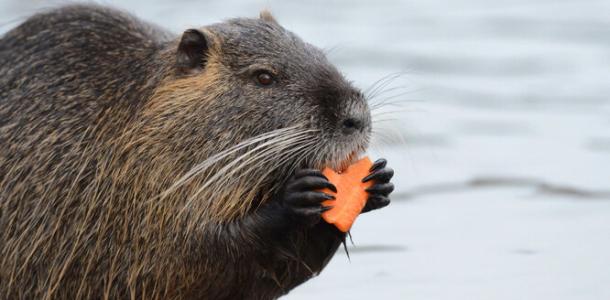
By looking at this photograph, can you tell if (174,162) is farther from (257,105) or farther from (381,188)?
(381,188)

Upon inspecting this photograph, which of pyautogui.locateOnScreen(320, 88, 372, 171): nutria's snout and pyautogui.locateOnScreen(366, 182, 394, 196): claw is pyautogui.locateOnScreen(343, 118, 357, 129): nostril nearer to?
pyautogui.locateOnScreen(320, 88, 372, 171): nutria's snout

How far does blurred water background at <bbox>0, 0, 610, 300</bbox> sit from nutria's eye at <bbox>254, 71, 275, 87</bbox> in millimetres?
483

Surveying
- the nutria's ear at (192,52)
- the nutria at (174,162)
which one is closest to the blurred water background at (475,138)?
the nutria at (174,162)

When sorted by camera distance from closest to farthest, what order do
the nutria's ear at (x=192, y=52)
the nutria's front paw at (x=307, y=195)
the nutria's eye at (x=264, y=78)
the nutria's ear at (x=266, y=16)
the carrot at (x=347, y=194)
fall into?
1. the nutria's front paw at (x=307, y=195)
2. the carrot at (x=347, y=194)
3. the nutria's eye at (x=264, y=78)
4. the nutria's ear at (x=192, y=52)
5. the nutria's ear at (x=266, y=16)

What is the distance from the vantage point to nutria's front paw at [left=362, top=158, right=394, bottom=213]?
6.28 meters

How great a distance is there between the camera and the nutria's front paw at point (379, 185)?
6281mm

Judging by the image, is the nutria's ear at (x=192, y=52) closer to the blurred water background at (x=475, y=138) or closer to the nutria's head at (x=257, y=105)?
the nutria's head at (x=257, y=105)

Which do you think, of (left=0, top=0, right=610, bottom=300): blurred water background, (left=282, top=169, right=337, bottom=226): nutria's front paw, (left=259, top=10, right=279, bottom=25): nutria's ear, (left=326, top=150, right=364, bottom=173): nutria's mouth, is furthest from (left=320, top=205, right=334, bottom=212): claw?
(left=259, top=10, right=279, bottom=25): nutria's ear

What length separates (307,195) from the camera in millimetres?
6082

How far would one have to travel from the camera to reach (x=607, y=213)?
891 cm

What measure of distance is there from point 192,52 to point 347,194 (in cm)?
87

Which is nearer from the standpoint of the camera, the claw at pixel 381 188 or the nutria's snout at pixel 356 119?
the nutria's snout at pixel 356 119

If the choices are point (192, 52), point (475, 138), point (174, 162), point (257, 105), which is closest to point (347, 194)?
point (257, 105)

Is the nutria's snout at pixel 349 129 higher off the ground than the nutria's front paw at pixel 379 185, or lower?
higher
